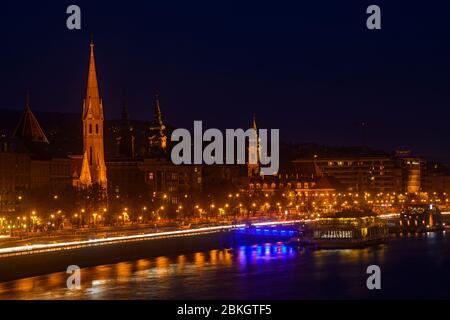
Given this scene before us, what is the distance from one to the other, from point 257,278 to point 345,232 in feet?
80.5

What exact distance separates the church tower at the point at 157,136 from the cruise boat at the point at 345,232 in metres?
42.8

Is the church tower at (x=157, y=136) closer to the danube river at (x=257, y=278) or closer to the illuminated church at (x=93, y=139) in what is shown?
the illuminated church at (x=93, y=139)

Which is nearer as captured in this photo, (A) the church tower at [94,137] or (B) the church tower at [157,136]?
(A) the church tower at [94,137]

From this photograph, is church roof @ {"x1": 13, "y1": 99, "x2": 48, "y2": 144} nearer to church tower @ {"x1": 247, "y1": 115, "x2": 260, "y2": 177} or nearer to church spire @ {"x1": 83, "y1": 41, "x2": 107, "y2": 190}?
church spire @ {"x1": 83, "y1": 41, "x2": 107, "y2": 190}

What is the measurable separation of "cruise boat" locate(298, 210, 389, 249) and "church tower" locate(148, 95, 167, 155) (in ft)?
141

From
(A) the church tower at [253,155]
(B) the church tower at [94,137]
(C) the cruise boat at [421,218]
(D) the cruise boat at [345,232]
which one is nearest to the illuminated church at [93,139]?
(B) the church tower at [94,137]

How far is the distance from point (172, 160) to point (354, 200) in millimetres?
36345

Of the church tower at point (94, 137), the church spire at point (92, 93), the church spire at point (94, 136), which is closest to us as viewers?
the church spire at point (92, 93)

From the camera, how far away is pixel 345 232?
74.4 metres

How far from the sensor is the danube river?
44.9 m

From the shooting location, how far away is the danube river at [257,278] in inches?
1767

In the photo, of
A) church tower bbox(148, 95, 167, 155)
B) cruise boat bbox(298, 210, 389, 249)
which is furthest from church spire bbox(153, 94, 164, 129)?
cruise boat bbox(298, 210, 389, 249)
